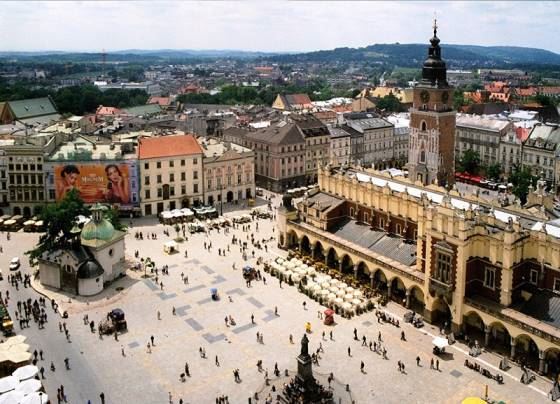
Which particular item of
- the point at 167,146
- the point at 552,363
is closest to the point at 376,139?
the point at 167,146

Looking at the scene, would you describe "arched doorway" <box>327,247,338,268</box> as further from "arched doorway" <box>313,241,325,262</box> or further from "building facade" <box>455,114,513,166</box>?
"building facade" <box>455,114,513,166</box>

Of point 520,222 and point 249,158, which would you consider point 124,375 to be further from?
point 249,158

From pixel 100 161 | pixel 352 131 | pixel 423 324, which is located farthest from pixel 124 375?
pixel 352 131

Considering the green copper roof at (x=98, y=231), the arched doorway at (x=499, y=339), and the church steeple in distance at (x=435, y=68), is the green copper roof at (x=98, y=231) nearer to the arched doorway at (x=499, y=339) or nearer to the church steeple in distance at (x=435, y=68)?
the arched doorway at (x=499, y=339)

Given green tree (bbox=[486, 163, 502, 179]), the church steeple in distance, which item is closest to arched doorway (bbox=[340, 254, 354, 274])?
the church steeple in distance

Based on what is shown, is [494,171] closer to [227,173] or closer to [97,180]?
[227,173]
